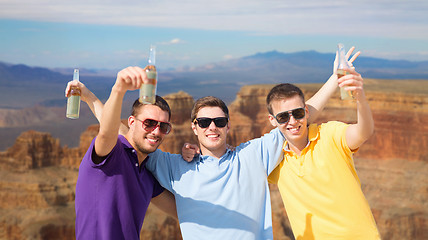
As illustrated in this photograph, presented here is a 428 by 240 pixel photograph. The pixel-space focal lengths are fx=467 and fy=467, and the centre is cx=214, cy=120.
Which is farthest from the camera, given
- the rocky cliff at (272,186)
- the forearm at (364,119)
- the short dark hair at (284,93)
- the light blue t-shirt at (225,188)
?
the rocky cliff at (272,186)

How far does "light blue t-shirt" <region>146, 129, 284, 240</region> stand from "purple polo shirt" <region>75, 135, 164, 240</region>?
50 cm

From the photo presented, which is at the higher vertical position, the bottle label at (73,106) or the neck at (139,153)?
the bottle label at (73,106)

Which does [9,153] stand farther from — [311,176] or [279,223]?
[311,176]

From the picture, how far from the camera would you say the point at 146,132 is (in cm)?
527

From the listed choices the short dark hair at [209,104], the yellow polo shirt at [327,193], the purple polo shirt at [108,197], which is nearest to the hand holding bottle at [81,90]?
the purple polo shirt at [108,197]

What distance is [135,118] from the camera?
5387mm

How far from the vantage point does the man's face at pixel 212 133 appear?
545 centimetres

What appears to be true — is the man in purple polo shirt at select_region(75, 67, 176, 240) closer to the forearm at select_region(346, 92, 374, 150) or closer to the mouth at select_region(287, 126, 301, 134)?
the mouth at select_region(287, 126, 301, 134)

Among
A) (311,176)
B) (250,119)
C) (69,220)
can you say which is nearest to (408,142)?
(250,119)

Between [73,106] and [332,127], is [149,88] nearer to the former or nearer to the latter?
[73,106]

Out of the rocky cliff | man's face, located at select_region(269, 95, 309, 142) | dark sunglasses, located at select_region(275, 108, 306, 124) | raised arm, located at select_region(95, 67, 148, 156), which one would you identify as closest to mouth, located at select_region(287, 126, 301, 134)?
man's face, located at select_region(269, 95, 309, 142)

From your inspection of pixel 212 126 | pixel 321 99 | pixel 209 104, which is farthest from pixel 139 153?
pixel 321 99

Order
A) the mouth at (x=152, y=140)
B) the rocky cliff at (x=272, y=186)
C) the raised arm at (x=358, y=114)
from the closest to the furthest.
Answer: the raised arm at (x=358, y=114) < the mouth at (x=152, y=140) < the rocky cliff at (x=272, y=186)

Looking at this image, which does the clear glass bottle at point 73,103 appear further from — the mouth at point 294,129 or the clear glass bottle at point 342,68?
the clear glass bottle at point 342,68
